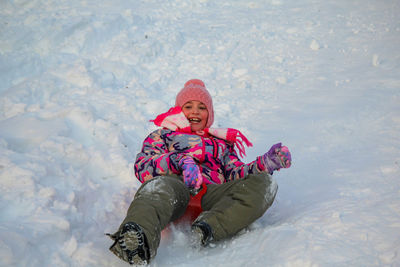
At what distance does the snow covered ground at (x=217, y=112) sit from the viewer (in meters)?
1.94

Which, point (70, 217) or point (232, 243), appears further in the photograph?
point (70, 217)

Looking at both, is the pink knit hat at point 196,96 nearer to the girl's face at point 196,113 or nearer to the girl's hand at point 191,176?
the girl's face at point 196,113

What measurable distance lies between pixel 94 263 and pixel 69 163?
1263 millimetres

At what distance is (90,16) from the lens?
6.05m

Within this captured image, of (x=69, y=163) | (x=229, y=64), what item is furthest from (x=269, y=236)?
(x=229, y=64)

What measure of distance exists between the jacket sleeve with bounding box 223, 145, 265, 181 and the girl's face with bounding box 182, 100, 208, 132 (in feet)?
1.13

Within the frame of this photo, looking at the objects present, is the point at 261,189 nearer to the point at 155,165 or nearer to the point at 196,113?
the point at 155,165

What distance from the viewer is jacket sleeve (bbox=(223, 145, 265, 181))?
2.69m

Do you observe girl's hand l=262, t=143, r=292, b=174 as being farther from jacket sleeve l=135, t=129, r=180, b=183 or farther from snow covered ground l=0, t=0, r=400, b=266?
jacket sleeve l=135, t=129, r=180, b=183

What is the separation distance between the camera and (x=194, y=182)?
233 centimetres

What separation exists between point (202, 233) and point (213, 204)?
0.46 metres

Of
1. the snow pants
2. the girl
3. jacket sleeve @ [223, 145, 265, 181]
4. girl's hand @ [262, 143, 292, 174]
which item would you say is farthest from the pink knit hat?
the snow pants

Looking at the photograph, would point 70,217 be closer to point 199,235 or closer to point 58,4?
point 199,235

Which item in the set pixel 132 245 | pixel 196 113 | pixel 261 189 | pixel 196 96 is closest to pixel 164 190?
pixel 132 245
